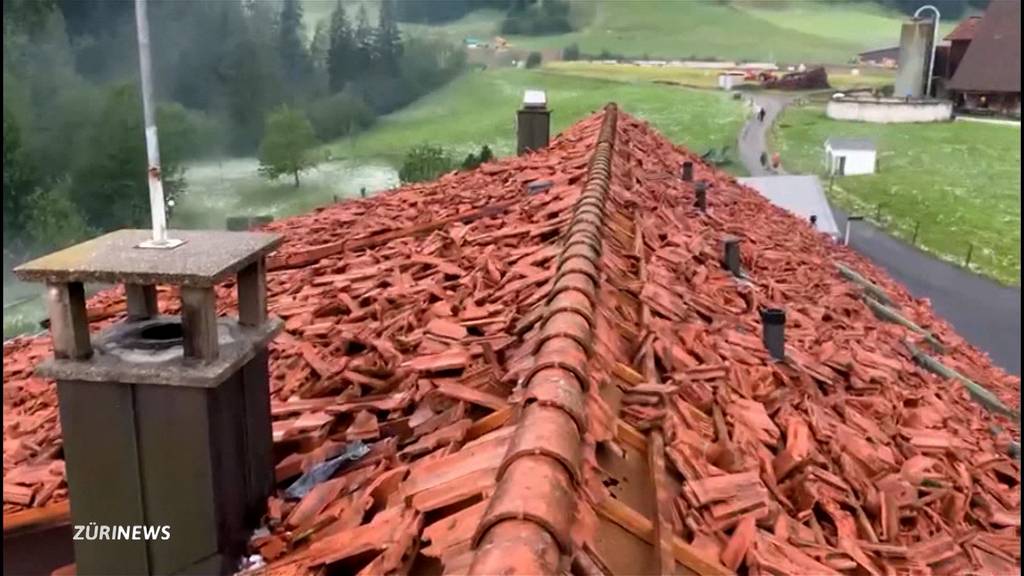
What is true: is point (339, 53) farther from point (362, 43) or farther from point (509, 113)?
point (509, 113)

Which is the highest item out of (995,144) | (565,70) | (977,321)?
(565,70)

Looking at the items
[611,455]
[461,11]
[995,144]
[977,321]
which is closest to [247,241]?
[611,455]

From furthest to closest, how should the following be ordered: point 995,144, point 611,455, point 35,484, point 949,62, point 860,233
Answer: point 949,62 → point 995,144 → point 860,233 → point 35,484 → point 611,455

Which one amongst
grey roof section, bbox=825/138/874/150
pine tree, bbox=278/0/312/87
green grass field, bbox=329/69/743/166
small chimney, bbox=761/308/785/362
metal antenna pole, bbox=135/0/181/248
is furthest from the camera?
grey roof section, bbox=825/138/874/150

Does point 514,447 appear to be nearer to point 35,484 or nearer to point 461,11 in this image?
point 35,484

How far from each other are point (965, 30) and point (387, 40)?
38.3 m

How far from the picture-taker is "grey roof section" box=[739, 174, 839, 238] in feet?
56.2

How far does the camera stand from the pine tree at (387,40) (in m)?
21.4

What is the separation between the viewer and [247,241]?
245 centimetres

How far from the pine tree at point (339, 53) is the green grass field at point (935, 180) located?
13732mm

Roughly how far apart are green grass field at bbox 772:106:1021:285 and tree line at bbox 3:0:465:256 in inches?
595

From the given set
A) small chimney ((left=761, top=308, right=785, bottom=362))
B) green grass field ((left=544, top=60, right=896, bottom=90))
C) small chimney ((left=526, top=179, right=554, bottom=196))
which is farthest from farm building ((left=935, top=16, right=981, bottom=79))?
small chimney ((left=761, top=308, right=785, bottom=362))

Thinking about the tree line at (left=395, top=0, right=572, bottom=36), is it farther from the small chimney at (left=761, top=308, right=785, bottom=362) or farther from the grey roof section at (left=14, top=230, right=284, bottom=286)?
the grey roof section at (left=14, top=230, right=284, bottom=286)

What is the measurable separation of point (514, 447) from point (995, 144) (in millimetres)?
37936
